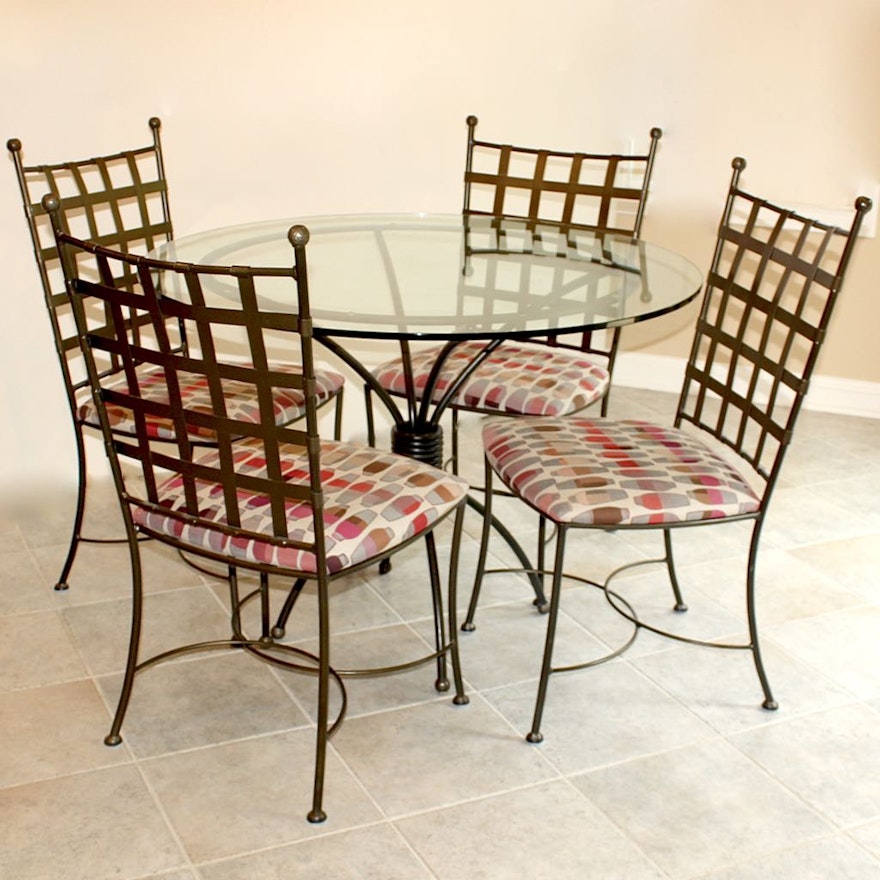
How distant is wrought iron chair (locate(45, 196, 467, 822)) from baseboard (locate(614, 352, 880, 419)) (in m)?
2.15

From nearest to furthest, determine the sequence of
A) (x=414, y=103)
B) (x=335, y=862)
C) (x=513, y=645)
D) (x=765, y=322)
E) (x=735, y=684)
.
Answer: (x=335, y=862) → (x=735, y=684) → (x=513, y=645) → (x=765, y=322) → (x=414, y=103)

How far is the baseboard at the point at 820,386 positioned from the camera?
4.14 meters

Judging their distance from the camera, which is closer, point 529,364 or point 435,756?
point 435,756

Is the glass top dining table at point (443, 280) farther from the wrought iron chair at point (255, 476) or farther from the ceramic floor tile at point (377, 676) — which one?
the ceramic floor tile at point (377, 676)

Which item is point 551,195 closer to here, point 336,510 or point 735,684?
point 735,684

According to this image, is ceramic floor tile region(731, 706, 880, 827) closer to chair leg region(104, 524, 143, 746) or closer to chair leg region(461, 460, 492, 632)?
chair leg region(461, 460, 492, 632)

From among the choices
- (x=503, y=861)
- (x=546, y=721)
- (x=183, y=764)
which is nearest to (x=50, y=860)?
(x=183, y=764)

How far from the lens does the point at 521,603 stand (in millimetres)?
2824

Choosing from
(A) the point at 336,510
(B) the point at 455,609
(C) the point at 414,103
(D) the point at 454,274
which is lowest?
(B) the point at 455,609

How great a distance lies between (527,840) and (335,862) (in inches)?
13.0

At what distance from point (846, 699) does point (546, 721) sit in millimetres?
648

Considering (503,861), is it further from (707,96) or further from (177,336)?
(707,96)

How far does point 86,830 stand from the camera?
2.01 metres

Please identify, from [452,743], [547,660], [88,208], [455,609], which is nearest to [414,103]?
[88,208]
